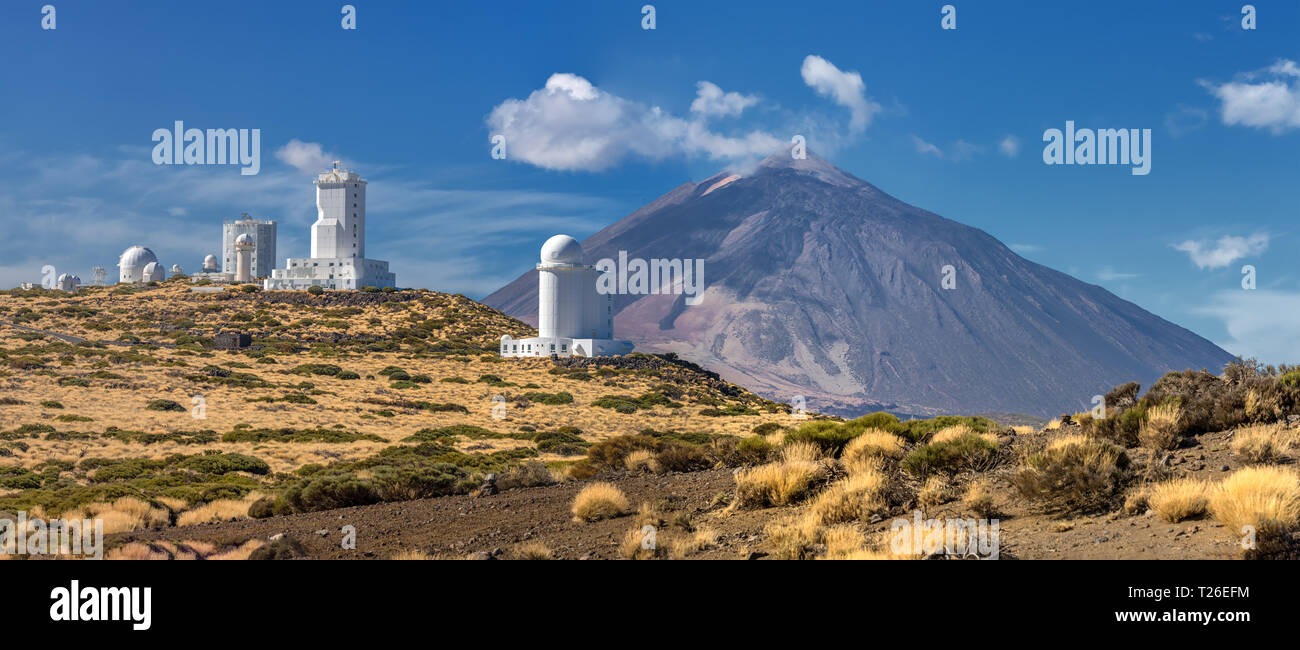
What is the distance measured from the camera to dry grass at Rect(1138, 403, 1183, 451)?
1152 cm

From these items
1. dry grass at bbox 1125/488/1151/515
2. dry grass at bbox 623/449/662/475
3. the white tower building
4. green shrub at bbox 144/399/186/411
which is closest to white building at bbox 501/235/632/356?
green shrub at bbox 144/399/186/411

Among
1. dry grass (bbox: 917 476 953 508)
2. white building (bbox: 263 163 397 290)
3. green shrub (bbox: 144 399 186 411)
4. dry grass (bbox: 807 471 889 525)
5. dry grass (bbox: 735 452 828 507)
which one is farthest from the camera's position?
white building (bbox: 263 163 397 290)

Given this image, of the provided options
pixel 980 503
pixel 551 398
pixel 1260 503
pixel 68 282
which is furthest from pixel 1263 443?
pixel 68 282

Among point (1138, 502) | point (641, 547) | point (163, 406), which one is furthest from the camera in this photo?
point (163, 406)

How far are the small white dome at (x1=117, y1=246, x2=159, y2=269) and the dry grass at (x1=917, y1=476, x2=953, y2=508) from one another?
113 metres

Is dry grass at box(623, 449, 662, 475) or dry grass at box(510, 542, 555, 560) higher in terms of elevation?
dry grass at box(623, 449, 662, 475)

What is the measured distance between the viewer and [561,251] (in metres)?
68.6

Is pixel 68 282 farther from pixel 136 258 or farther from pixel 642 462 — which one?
pixel 642 462

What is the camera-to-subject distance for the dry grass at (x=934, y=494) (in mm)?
10617

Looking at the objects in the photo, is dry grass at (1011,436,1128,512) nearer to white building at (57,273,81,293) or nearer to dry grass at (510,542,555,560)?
dry grass at (510,542,555,560)

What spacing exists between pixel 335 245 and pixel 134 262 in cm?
3345

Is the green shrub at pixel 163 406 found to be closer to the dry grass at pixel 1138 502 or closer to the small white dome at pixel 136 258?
the dry grass at pixel 1138 502
